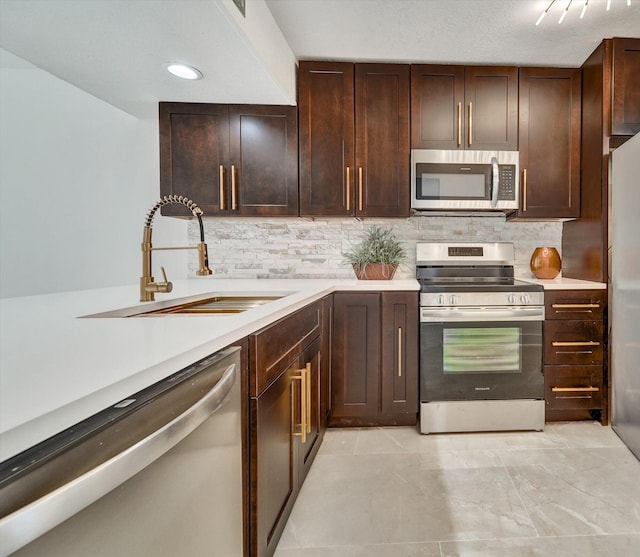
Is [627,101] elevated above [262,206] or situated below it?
above

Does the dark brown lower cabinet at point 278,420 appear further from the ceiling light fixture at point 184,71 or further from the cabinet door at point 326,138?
the ceiling light fixture at point 184,71

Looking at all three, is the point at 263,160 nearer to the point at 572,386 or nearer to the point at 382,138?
the point at 382,138

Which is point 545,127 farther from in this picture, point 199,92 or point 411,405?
point 199,92

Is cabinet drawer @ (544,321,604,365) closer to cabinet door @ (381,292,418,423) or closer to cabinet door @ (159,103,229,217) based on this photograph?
cabinet door @ (381,292,418,423)

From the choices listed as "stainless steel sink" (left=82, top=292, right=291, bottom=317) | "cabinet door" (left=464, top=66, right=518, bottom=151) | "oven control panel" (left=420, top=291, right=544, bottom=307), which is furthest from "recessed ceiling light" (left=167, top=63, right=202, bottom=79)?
"oven control panel" (left=420, top=291, right=544, bottom=307)

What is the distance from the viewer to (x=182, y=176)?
2.41 m

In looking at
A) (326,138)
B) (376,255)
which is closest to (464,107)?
(326,138)

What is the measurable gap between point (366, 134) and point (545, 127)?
1.24 meters

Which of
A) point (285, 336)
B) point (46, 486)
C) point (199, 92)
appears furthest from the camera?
point (199, 92)

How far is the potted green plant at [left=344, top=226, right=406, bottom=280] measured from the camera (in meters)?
2.61

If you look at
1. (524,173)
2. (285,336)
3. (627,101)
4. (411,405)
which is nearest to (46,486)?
(285,336)

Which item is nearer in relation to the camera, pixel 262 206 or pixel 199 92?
pixel 199 92

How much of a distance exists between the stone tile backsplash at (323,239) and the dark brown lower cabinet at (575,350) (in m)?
0.59

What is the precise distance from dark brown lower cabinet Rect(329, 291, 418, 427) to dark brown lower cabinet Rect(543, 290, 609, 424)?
850mm
